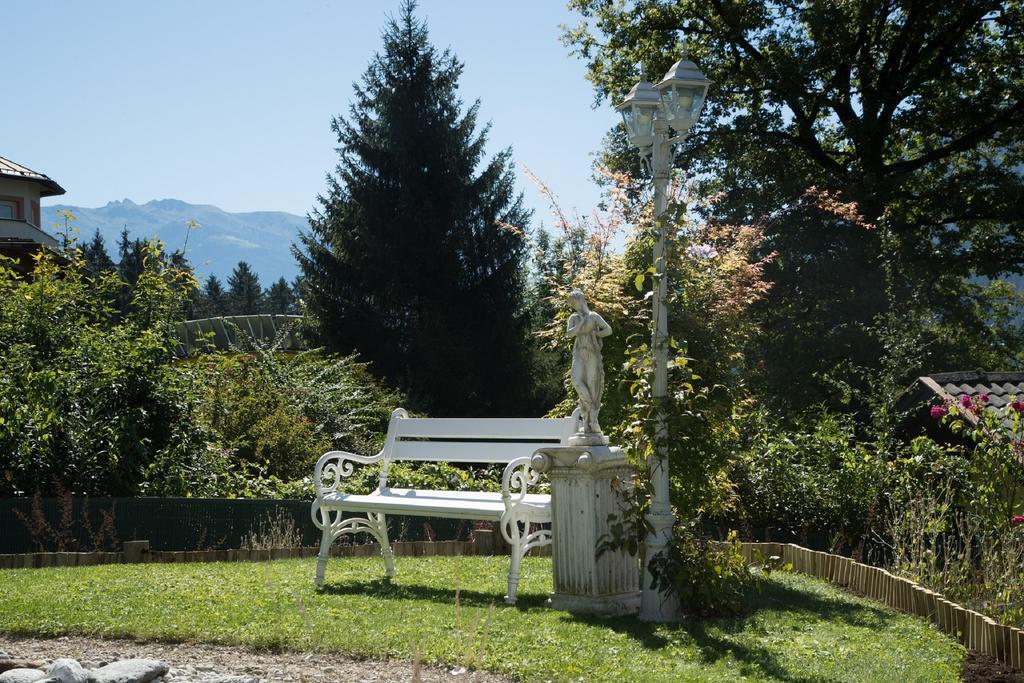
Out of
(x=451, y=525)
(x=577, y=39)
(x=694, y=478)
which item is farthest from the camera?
(x=577, y=39)

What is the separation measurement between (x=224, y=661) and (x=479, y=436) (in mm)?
3110

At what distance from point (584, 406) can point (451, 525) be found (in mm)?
3695

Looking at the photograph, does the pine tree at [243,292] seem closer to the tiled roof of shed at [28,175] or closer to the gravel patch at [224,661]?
the tiled roof of shed at [28,175]

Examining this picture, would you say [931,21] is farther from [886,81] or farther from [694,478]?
[694,478]

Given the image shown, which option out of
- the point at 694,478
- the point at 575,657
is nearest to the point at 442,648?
the point at 575,657

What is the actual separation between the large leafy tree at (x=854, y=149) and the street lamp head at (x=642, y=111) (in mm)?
11919

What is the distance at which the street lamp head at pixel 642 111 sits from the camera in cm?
690

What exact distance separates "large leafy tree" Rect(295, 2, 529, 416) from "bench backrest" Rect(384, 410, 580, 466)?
Answer: 14033 mm

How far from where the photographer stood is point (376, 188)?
2408cm

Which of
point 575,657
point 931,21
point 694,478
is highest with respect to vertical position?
point 931,21

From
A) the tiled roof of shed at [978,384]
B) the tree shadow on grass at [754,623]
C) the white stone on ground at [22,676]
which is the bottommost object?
the tree shadow on grass at [754,623]

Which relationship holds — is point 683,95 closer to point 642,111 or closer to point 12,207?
point 642,111

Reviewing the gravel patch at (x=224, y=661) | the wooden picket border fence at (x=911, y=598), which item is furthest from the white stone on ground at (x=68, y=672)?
the wooden picket border fence at (x=911, y=598)

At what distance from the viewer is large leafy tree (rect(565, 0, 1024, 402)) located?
19375 millimetres
